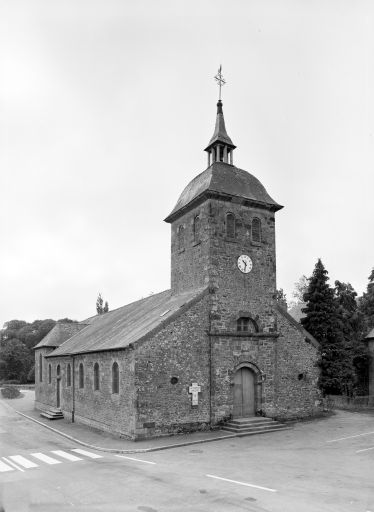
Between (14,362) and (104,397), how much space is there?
5056cm

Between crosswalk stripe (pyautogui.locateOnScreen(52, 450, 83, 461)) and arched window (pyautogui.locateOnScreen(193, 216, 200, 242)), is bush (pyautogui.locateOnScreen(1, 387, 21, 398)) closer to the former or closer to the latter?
crosswalk stripe (pyautogui.locateOnScreen(52, 450, 83, 461))

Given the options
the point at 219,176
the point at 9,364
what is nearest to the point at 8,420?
the point at 219,176

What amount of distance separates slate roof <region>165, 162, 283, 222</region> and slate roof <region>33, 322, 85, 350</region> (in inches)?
718

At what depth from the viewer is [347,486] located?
1245 cm

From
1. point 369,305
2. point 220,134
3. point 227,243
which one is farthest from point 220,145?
point 369,305

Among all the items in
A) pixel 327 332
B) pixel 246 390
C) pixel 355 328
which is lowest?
pixel 246 390

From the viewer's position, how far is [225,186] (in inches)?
984

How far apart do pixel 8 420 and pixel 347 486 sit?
2495 cm

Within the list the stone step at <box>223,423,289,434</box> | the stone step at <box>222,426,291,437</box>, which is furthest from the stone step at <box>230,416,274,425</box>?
the stone step at <box>222,426,291,437</box>

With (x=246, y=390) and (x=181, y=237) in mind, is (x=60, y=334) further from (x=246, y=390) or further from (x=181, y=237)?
(x=246, y=390)

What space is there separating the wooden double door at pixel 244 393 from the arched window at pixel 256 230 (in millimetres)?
7085

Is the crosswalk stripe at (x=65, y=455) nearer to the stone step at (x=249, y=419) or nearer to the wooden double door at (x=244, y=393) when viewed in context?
the stone step at (x=249, y=419)

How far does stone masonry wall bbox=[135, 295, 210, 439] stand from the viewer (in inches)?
798

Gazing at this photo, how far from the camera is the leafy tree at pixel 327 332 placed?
28984 millimetres
